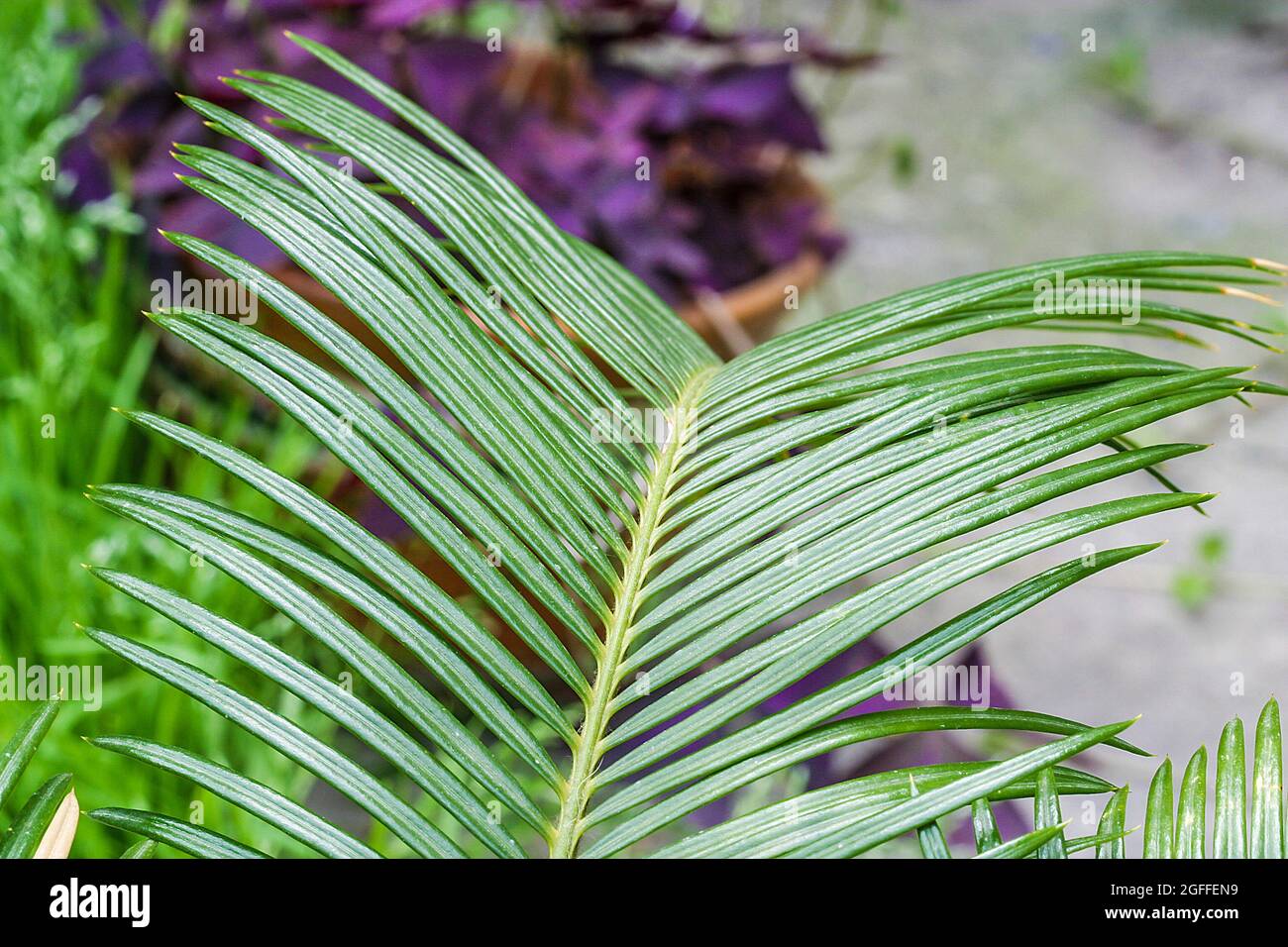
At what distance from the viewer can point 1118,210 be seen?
8.51 feet

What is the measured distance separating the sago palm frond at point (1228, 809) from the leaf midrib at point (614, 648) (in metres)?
0.22

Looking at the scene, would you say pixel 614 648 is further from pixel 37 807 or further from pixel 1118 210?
pixel 1118 210

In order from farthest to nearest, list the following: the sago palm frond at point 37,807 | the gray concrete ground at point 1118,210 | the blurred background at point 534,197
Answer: the gray concrete ground at point 1118,210 → the blurred background at point 534,197 → the sago palm frond at point 37,807

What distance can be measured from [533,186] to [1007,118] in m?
1.93

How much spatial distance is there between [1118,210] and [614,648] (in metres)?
2.40

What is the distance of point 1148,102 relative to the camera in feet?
9.48

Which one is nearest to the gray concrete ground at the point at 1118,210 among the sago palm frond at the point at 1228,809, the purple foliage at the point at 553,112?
the purple foliage at the point at 553,112

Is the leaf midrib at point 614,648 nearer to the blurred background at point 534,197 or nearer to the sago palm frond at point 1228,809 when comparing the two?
the sago palm frond at point 1228,809

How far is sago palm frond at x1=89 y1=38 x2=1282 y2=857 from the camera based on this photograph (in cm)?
49

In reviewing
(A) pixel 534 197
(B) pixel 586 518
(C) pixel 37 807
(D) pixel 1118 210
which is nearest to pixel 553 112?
(A) pixel 534 197

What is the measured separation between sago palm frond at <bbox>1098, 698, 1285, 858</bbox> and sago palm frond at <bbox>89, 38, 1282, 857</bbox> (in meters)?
0.03

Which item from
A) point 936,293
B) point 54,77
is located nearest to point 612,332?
point 936,293

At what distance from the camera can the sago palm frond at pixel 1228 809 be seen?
19.5 inches
